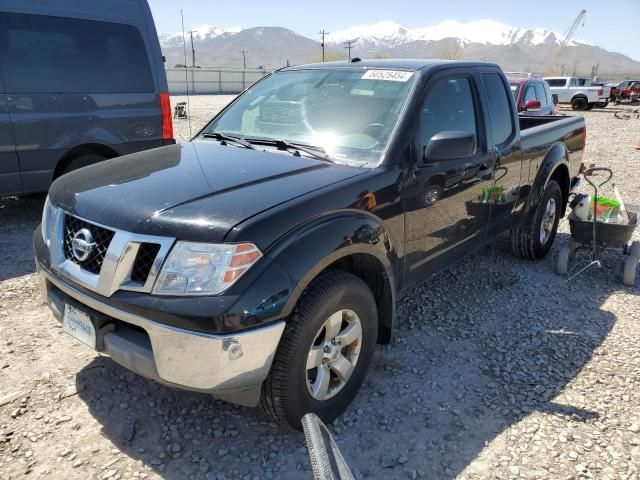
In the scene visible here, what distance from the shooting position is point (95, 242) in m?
2.27

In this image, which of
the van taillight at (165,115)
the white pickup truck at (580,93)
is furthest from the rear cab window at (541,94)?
the white pickup truck at (580,93)

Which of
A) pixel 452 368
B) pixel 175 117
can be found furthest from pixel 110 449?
pixel 175 117

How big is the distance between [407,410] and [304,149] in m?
1.60

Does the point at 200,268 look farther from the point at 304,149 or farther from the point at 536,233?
the point at 536,233

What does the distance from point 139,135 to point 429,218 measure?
4055mm

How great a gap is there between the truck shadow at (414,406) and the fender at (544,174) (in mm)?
1041

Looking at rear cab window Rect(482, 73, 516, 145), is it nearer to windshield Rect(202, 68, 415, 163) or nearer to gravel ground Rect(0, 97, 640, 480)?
windshield Rect(202, 68, 415, 163)

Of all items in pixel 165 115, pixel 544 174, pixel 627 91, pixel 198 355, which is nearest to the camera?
pixel 198 355

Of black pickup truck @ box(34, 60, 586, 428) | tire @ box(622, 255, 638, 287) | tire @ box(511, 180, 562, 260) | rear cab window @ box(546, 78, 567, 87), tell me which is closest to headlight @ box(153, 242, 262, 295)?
black pickup truck @ box(34, 60, 586, 428)

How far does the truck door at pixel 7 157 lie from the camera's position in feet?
16.2

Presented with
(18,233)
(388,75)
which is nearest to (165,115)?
(18,233)

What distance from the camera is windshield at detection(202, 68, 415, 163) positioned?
2.95m

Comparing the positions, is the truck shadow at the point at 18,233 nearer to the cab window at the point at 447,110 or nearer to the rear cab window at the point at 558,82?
the cab window at the point at 447,110

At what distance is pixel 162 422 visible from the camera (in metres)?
2.63
